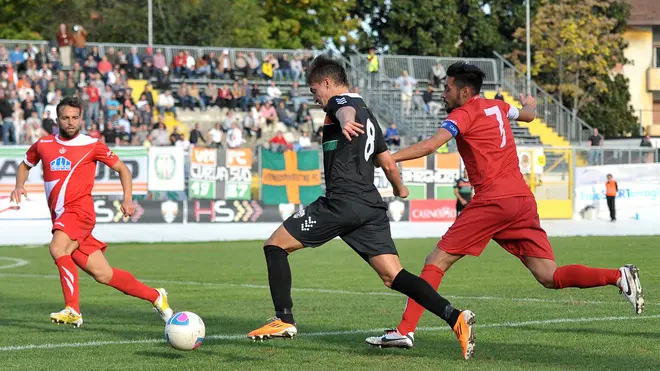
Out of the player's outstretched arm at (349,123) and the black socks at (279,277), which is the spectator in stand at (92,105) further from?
the player's outstretched arm at (349,123)

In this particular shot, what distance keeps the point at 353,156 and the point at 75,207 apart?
3.27 metres

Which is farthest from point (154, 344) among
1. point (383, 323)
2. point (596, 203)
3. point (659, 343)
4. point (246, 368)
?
point (596, 203)

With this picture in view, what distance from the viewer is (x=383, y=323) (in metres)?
10.4

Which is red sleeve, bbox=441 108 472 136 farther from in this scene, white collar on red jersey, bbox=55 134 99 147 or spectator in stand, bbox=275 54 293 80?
spectator in stand, bbox=275 54 293 80

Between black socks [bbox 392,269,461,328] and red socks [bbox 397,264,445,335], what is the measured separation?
24 cm

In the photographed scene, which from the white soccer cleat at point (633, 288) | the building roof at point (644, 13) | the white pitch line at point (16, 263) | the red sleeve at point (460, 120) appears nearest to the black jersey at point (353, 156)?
the red sleeve at point (460, 120)

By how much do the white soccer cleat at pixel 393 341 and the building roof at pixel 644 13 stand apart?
207 feet

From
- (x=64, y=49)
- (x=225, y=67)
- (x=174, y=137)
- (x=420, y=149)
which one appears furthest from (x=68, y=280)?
(x=225, y=67)

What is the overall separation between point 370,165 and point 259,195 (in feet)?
74.3

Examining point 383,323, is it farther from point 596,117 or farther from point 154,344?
point 596,117

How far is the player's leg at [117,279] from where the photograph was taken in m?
10.2

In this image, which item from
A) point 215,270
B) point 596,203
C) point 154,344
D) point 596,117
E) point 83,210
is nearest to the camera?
point 154,344

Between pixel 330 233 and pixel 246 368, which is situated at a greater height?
pixel 330 233

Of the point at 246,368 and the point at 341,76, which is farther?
the point at 341,76
